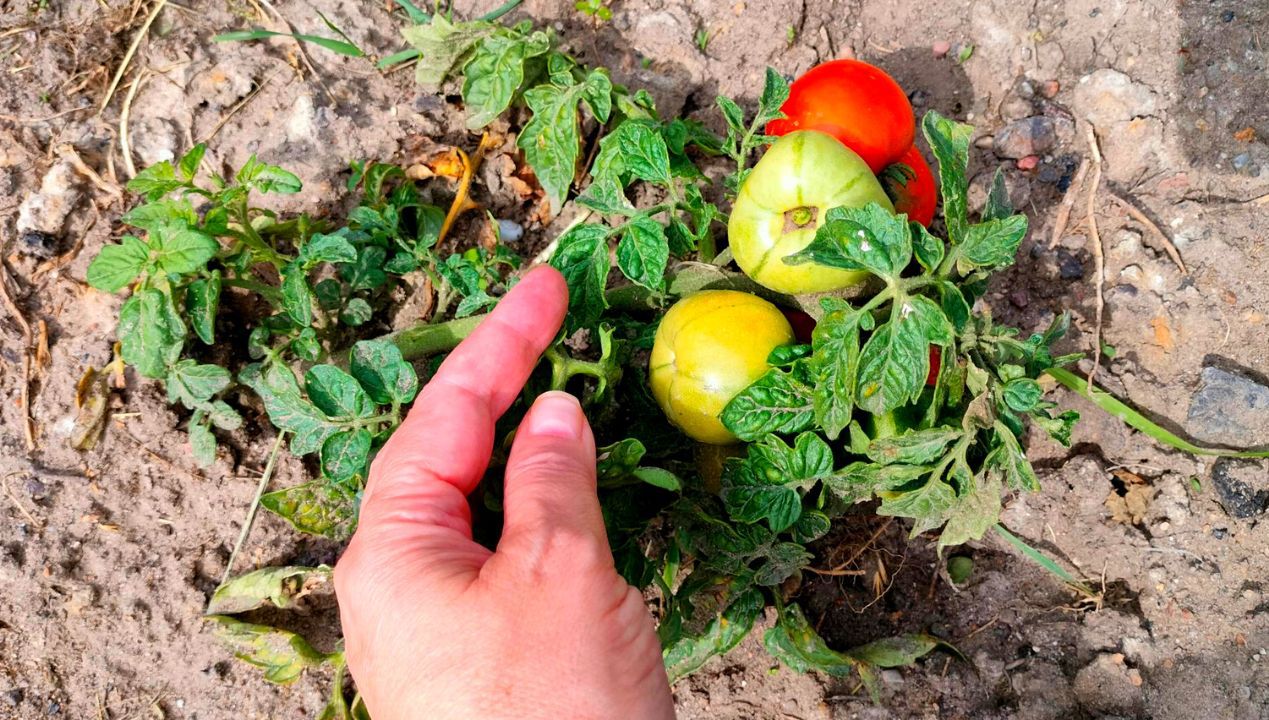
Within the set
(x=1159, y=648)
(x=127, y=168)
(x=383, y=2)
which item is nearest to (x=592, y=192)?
(x=383, y=2)

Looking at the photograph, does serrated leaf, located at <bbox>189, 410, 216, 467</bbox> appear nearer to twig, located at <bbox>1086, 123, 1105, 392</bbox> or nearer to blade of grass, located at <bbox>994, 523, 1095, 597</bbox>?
blade of grass, located at <bbox>994, 523, 1095, 597</bbox>

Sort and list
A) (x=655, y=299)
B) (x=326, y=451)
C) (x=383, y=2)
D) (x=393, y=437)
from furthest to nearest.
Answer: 1. (x=383, y=2)
2. (x=655, y=299)
3. (x=326, y=451)
4. (x=393, y=437)

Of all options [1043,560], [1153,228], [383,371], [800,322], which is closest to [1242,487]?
[1043,560]

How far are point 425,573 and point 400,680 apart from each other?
0.65ft

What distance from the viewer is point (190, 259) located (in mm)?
2141

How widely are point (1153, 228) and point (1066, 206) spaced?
10.6 inches

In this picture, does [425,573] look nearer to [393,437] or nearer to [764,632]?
[393,437]

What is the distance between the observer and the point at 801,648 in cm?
247

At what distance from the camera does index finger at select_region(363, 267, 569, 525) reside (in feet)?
5.71

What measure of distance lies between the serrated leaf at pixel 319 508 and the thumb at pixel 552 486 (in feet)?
2.27

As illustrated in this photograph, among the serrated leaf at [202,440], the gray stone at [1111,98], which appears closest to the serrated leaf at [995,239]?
the gray stone at [1111,98]

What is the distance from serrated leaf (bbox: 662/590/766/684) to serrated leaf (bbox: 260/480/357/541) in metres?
0.94

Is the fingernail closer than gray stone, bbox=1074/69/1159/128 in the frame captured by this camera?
Yes

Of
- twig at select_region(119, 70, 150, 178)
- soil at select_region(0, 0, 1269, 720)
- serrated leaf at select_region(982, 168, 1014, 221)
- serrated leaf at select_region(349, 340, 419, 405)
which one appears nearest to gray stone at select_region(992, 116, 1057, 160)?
soil at select_region(0, 0, 1269, 720)
